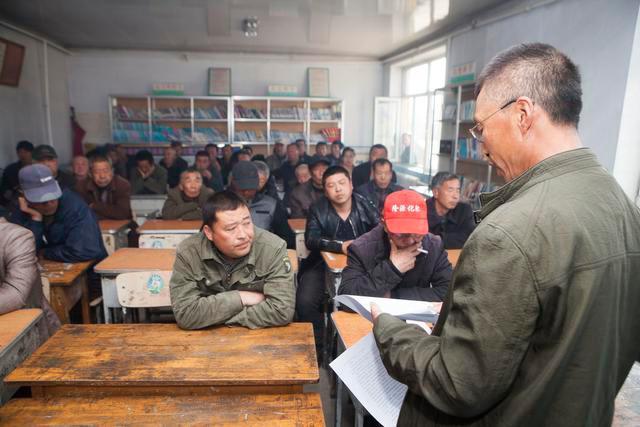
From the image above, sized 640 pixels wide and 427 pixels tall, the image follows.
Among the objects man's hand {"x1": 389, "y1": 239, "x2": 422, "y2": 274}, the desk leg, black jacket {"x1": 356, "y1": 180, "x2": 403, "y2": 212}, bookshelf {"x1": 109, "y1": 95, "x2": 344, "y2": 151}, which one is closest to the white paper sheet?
man's hand {"x1": 389, "y1": 239, "x2": 422, "y2": 274}

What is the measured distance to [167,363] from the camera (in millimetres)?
1437

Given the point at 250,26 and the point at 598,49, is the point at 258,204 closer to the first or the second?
the point at 598,49

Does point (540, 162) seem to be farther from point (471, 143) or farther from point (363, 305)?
point (471, 143)

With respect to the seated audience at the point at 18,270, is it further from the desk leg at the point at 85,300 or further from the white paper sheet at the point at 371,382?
the white paper sheet at the point at 371,382

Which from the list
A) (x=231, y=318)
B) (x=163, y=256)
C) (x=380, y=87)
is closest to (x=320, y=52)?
(x=380, y=87)

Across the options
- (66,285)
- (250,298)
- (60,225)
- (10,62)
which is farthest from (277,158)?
(250,298)

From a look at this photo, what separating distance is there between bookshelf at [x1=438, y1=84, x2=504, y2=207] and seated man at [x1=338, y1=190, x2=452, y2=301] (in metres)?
3.19

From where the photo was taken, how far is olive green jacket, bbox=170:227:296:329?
1.70 m

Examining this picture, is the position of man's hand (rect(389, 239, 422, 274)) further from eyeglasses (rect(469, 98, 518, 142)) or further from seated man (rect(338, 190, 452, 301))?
eyeglasses (rect(469, 98, 518, 142))

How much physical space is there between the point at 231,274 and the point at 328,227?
57.6 inches

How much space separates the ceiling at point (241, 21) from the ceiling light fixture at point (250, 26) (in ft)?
0.27

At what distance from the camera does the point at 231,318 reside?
173cm

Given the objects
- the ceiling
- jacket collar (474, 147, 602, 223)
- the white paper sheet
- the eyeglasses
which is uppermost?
the ceiling

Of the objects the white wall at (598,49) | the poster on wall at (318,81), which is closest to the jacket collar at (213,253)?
the white wall at (598,49)
